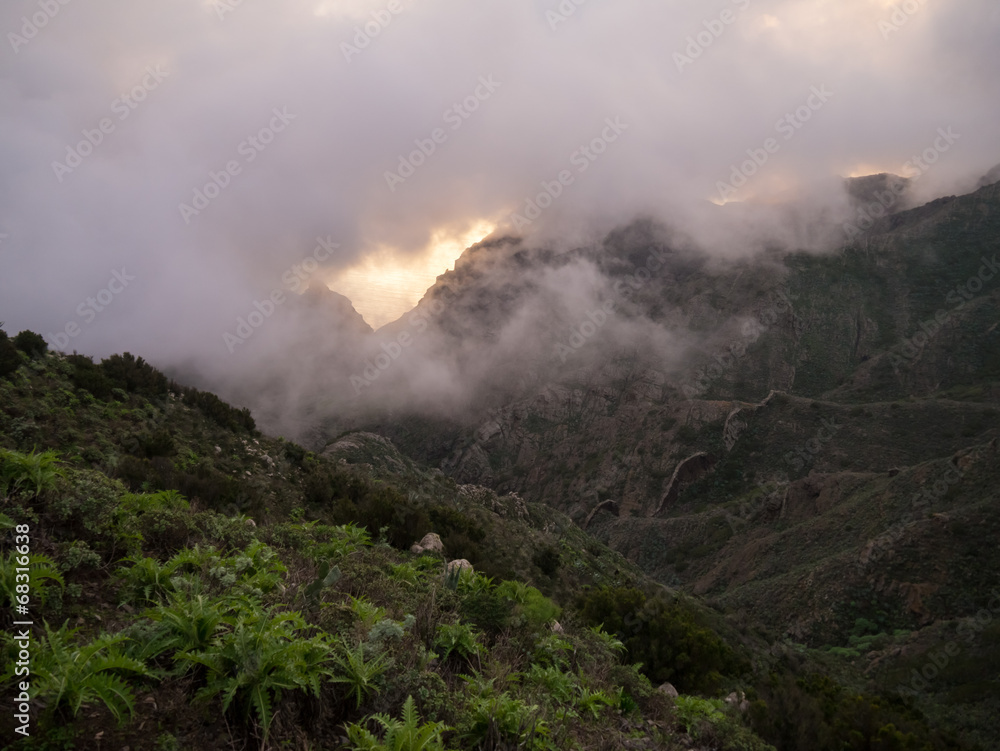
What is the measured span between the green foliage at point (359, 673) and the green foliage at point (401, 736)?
283 mm

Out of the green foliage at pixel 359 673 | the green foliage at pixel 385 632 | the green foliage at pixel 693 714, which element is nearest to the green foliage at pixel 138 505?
the green foliage at pixel 385 632

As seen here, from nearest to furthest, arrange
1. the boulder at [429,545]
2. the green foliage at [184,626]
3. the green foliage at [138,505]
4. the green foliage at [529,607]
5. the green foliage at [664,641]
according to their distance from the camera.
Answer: the green foliage at [184,626], the green foliage at [138,505], the green foliage at [529,607], the green foliage at [664,641], the boulder at [429,545]

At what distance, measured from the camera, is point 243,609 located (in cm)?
448

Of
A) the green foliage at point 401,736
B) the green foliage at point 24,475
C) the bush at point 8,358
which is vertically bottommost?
the green foliage at point 401,736

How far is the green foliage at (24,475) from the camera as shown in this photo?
18.0 ft

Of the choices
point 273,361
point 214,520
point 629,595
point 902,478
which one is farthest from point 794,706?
point 273,361

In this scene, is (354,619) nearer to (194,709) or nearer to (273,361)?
(194,709)

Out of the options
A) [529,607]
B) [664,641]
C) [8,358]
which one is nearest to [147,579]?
[529,607]

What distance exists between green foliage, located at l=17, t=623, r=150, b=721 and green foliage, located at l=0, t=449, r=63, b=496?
2.61 m

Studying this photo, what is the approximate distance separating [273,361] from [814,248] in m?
148

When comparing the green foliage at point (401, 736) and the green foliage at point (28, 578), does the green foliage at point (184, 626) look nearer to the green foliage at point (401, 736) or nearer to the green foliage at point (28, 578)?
the green foliage at point (28, 578)

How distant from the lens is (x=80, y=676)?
3309mm

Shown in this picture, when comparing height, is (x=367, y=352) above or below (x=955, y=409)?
Answer: above

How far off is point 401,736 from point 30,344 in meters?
19.2
